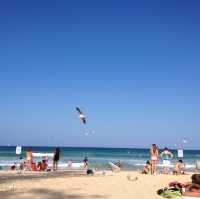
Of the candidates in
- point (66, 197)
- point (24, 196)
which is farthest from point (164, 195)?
point (24, 196)

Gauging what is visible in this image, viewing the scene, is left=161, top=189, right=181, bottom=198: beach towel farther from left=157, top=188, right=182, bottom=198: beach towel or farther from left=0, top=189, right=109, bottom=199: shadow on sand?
left=0, top=189, right=109, bottom=199: shadow on sand

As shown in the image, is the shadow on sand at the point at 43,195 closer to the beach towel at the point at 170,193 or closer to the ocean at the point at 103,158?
the beach towel at the point at 170,193

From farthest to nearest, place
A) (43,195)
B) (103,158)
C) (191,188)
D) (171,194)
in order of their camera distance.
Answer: (103,158)
(191,188)
(171,194)
(43,195)

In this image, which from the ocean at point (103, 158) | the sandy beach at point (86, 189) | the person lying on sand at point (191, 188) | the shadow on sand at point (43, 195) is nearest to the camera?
the shadow on sand at point (43, 195)

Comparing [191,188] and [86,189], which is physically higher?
[191,188]

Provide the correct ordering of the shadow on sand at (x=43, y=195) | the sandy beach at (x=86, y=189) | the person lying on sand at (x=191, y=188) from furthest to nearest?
1. the person lying on sand at (x=191, y=188)
2. the sandy beach at (x=86, y=189)
3. the shadow on sand at (x=43, y=195)

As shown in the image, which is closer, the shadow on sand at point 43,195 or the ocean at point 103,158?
the shadow on sand at point 43,195

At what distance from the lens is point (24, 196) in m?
12.1

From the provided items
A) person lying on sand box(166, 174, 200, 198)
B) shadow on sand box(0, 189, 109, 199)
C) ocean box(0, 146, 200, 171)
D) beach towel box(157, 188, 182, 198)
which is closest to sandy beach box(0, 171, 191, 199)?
shadow on sand box(0, 189, 109, 199)

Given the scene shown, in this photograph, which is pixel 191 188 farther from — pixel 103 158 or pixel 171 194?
pixel 103 158

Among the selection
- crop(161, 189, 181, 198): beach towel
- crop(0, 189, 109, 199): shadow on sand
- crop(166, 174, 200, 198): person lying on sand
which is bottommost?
crop(0, 189, 109, 199): shadow on sand

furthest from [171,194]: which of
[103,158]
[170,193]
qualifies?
[103,158]

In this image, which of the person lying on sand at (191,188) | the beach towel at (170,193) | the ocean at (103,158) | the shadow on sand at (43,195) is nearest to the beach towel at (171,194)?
the beach towel at (170,193)

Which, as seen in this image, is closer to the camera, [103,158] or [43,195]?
[43,195]
